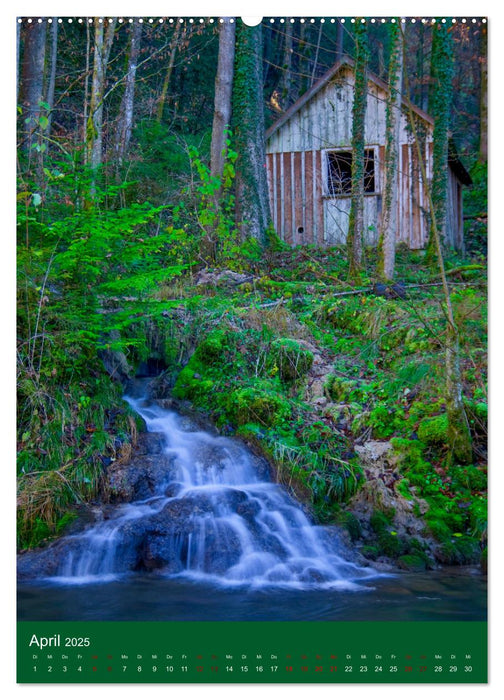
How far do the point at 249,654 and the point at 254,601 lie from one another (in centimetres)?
117

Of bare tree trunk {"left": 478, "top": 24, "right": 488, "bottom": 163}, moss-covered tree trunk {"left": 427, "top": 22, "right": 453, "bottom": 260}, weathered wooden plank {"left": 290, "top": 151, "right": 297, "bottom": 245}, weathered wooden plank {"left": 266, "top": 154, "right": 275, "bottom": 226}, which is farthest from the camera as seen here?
weathered wooden plank {"left": 266, "top": 154, "right": 275, "bottom": 226}

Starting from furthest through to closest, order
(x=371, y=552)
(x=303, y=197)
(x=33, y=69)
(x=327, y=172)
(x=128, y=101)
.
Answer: (x=327, y=172) < (x=303, y=197) < (x=128, y=101) < (x=33, y=69) < (x=371, y=552)

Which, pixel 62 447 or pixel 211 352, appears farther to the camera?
pixel 211 352

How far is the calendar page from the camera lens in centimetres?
320

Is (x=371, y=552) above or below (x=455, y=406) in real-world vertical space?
below

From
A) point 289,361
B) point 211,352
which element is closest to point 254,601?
point 289,361

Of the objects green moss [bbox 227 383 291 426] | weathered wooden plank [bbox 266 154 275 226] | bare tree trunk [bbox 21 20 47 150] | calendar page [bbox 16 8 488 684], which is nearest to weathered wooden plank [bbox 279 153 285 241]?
weathered wooden plank [bbox 266 154 275 226]

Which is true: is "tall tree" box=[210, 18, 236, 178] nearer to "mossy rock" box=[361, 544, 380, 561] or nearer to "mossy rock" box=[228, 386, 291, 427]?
"mossy rock" box=[228, 386, 291, 427]

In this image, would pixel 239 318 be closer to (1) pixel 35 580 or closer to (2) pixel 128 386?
(2) pixel 128 386

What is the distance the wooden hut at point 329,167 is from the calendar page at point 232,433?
311 cm

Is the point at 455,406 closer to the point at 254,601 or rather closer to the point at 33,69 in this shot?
the point at 254,601

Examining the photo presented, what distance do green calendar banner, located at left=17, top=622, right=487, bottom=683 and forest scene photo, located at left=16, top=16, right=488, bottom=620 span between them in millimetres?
329

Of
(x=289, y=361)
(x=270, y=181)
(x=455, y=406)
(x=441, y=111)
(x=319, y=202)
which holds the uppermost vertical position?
(x=441, y=111)

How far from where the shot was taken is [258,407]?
21.8ft
